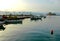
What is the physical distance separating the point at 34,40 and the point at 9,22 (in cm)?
2989

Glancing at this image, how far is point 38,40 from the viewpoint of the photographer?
1141 inches

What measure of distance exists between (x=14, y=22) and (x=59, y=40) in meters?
31.0

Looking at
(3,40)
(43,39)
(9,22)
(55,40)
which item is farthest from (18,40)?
(9,22)

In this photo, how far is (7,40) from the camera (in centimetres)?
2841

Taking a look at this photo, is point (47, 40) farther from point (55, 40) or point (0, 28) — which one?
point (0, 28)

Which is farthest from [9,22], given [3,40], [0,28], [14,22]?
[3,40]

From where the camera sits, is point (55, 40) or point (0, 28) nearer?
point (55, 40)

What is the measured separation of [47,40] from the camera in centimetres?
2908

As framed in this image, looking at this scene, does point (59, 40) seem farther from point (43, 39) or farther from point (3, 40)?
point (3, 40)

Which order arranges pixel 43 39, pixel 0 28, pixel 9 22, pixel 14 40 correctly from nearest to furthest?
pixel 14 40, pixel 43 39, pixel 0 28, pixel 9 22

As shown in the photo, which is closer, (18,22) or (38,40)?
(38,40)

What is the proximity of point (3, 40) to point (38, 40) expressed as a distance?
656 centimetres

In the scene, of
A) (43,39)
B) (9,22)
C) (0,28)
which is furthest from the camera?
(9,22)

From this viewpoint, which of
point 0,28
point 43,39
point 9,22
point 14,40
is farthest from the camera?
point 9,22
